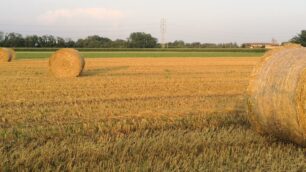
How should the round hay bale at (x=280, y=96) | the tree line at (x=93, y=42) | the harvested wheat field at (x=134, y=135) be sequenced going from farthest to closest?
1. the tree line at (x=93, y=42)
2. the round hay bale at (x=280, y=96)
3. the harvested wheat field at (x=134, y=135)

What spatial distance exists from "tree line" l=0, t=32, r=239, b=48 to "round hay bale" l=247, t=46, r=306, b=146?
69704mm

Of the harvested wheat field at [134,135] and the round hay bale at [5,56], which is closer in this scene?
the harvested wheat field at [134,135]

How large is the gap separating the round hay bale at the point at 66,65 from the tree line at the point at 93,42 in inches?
2288

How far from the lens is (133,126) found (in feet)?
22.1

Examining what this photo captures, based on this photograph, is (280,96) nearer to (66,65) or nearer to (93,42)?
(66,65)

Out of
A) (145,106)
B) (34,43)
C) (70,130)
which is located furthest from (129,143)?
(34,43)

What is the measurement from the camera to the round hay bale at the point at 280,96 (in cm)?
548

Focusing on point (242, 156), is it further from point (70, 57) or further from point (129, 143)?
point (70, 57)

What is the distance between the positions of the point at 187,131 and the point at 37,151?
7.49ft

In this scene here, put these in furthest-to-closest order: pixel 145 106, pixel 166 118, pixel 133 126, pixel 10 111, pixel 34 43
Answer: pixel 34 43 < pixel 145 106 < pixel 10 111 < pixel 166 118 < pixel 133 126

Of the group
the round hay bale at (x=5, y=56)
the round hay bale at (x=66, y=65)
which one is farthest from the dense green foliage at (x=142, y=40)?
the round hay bale at (x=66, y=65)

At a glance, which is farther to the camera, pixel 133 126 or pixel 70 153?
pixel 133 126

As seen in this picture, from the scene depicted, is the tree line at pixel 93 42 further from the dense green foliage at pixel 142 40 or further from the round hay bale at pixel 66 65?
the round hay bale at pixel 66 65

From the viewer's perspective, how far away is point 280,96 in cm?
579
